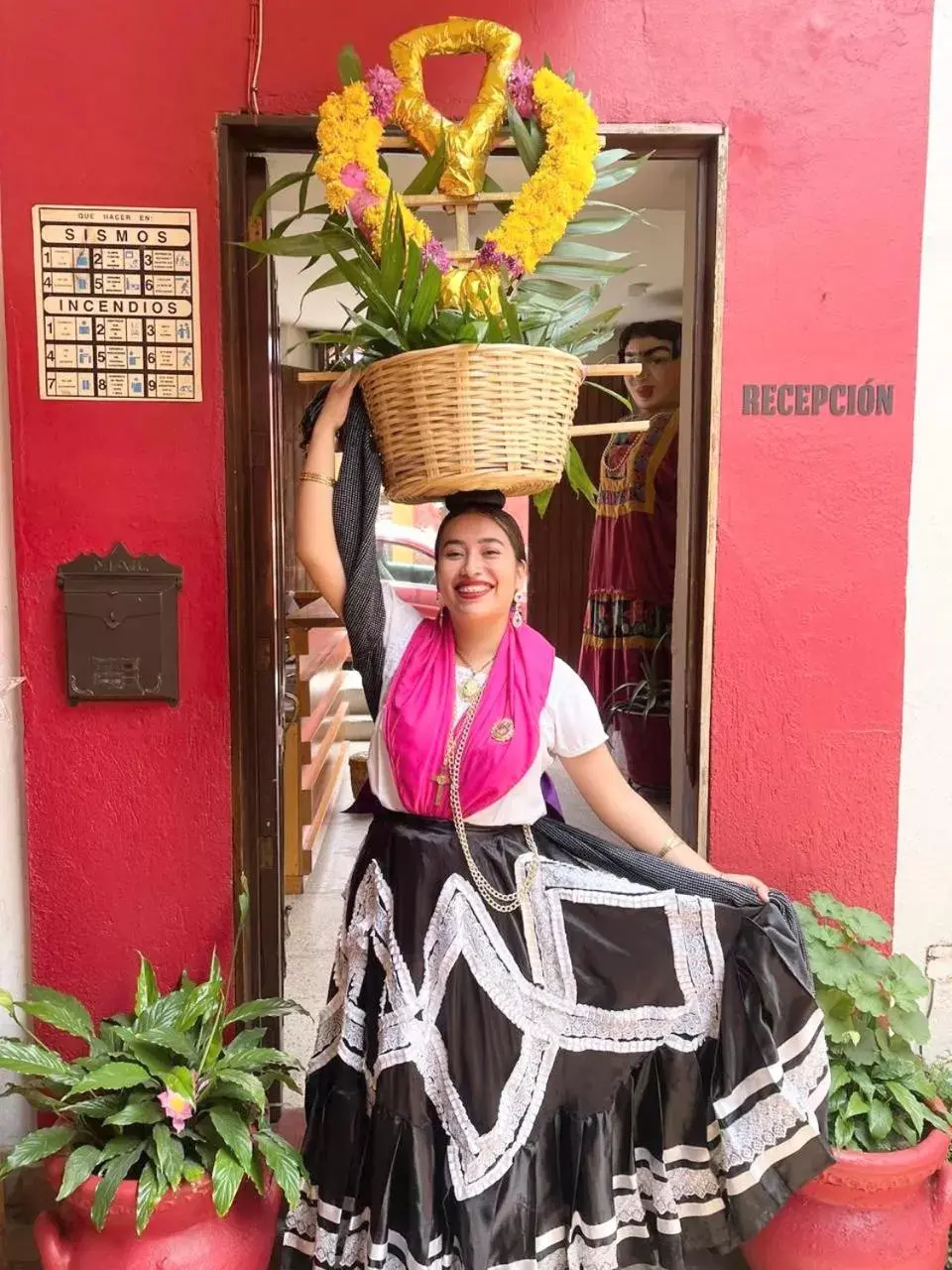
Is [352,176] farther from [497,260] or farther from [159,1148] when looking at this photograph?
[159,1148]

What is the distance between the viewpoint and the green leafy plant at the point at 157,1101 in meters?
1.76

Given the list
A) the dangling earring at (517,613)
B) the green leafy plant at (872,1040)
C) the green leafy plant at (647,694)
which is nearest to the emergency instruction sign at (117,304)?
the dangling earring at (517,613)

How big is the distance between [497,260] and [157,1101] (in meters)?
1.61

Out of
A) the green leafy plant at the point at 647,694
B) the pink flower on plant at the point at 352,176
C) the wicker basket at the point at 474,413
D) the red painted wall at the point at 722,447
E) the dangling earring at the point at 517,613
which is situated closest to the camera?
the wicker basket at the point at 474,413

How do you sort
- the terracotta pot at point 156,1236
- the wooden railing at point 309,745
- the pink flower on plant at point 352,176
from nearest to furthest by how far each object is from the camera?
the pink flower on plant at point 352,176 → the terracotta pot at point 156,1236 → the wooden railing at point 309,745

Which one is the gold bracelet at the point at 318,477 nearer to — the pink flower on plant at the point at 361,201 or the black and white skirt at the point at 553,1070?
the pink flower on plant at the point at 361,201

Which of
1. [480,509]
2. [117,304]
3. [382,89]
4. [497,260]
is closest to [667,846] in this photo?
[480,509]

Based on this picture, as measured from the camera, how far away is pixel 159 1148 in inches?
69.6

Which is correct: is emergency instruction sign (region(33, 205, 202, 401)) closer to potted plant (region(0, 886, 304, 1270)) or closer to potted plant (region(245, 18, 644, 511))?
potted plant (region(245, 18, 644, 511))

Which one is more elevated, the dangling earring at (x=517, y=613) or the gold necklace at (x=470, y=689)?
the dangling earring at (x=517, y=613)

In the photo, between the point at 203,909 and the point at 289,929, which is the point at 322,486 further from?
the point at 289,929

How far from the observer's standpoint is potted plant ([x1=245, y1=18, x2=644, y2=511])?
5.12 ft

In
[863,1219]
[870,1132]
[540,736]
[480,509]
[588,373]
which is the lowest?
[863,1219]

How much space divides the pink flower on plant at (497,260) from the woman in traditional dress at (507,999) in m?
0.32
